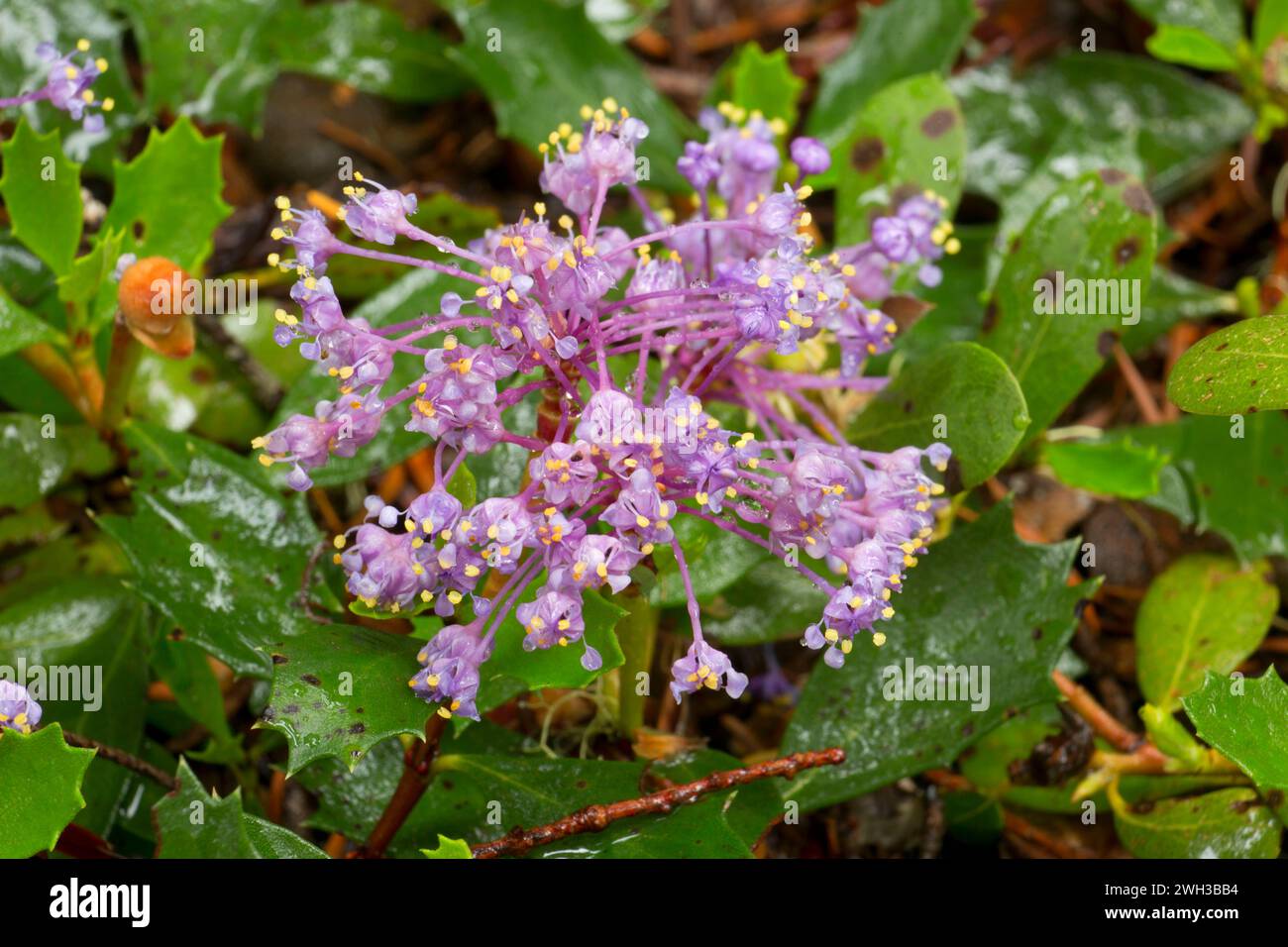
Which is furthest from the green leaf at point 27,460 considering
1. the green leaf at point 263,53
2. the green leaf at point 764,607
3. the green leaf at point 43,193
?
the green leaf at point 764,607

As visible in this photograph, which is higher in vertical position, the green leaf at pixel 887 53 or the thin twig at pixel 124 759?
the green leaf at pixel 887 53

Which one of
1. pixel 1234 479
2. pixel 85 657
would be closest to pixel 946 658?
pixel 1234 479

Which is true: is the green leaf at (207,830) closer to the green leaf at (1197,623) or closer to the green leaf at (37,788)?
the green leaf at (37,788)

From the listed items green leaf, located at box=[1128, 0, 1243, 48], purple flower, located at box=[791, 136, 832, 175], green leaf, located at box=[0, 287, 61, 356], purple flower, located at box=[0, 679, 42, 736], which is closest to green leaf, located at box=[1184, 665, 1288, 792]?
purple flower, located at box=[791, 136, 832, 175]

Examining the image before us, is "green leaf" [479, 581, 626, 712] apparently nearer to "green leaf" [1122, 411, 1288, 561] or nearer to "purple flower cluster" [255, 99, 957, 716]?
"purple flower cluster" [255, 99, 957, 716]

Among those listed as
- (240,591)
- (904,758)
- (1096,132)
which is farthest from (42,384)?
(1096,132)

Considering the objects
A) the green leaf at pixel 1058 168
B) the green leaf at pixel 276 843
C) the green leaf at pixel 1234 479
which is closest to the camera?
the green leaf at pixel 276 843
